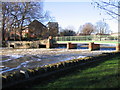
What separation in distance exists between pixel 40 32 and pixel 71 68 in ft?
135

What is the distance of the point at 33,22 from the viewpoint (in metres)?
44.9

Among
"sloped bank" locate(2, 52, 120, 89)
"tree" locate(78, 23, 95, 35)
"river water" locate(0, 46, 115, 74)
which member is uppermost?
"tree" locate(78, 23, 95, 35)

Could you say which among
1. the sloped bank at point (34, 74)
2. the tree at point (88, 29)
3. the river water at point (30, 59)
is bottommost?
the river water at point (30, 59)

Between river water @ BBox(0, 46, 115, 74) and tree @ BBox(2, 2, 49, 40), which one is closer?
river water @ BBox(0, 46, 115, 74)

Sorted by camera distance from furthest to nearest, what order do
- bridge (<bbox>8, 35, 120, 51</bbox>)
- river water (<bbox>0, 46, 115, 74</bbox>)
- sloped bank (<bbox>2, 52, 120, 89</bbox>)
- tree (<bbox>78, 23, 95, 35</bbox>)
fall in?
1. tree (<bbox>78, 23, 95, 35</bbox>)
2. bridge (<bbox>8, 35, 120, 51</bbox>)
3. river water (<bbox>0, 46, 115, 74</bbox>)
4. sloped bank (<bbox>2, 52, 120, 89</bbox>)

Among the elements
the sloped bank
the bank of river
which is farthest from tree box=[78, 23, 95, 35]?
the sloped bank

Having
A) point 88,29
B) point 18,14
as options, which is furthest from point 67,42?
point 88,29

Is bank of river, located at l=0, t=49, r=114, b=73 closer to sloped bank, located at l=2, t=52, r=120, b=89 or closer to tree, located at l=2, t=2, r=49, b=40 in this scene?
sloped bank, located at l=2, t=52, r=120, b=89

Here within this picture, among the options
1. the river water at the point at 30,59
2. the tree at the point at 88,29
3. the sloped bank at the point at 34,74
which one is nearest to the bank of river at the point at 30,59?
the river water at the point at 30,59

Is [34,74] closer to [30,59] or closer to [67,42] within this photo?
[30,59]

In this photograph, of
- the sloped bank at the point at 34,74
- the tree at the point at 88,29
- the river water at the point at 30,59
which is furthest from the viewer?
the tree at the point at 88,29

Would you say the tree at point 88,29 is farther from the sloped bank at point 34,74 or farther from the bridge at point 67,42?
the sloped bank at point 34,74

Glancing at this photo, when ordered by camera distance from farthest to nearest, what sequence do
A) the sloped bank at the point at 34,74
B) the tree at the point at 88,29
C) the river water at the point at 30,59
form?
the tree at the point at 88,29 < the river water at the point at 30,59 < the sloped bank at the point at 34,74

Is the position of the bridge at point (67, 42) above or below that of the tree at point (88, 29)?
below
